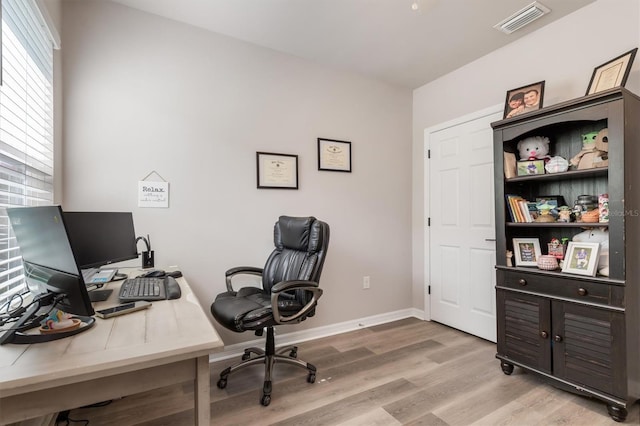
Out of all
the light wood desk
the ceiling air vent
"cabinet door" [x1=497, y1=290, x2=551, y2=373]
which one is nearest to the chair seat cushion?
the light wood desk

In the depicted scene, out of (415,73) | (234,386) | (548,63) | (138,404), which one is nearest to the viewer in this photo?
(138,404)

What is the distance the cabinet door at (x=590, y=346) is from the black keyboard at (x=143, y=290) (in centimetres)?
236

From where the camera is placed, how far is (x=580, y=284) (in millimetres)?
1937

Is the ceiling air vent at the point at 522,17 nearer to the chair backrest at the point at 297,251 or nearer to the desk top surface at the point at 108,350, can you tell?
the chair backrest at the point at 297,251

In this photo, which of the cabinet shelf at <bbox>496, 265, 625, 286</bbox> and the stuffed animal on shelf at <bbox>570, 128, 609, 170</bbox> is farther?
the stuffed animal on shelf at <bbox>570, 128, 609, 170</bbox>

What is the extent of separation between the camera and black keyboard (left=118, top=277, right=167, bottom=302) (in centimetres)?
143

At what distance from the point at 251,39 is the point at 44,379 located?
2677 millimetres

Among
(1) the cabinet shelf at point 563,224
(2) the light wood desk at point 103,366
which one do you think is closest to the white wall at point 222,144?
(1) the cabinet shelf at point 563,224

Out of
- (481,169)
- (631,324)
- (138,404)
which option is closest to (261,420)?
(138,404)

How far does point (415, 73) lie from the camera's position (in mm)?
3273

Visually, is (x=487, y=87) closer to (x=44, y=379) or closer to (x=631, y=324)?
(x=631, y=324)

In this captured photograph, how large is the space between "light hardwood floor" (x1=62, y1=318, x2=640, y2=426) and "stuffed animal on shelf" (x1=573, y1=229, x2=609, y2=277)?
824mm

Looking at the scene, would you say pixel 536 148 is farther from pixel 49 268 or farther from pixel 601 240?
pixel 49 268

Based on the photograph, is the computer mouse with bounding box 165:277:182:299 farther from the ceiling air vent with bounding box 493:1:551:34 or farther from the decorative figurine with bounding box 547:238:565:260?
the ceiling air vent with bounding box 493:1:551:34
